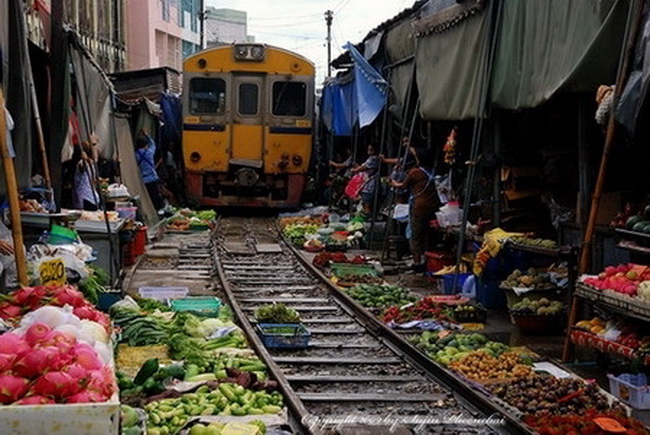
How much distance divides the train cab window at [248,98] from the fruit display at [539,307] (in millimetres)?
13704

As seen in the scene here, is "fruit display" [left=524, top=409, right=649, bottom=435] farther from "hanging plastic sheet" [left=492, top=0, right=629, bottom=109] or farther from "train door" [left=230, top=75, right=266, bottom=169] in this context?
"train door" [left=230, top=75, right=266, bottom=169]

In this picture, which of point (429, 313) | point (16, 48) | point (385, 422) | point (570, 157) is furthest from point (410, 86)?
point (385, 422)

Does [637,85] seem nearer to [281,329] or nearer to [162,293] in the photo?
[281,329]

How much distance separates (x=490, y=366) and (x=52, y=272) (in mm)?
3882

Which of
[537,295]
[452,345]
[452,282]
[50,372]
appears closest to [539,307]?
[537,295]

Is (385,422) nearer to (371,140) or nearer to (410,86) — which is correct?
(410,86)

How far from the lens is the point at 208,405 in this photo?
6.45 metres

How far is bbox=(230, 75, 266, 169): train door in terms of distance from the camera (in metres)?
22.4

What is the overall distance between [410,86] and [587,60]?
702 cm

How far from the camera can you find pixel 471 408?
7086mm

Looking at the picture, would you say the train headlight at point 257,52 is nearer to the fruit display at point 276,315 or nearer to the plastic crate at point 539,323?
the fruit display at point 276,315

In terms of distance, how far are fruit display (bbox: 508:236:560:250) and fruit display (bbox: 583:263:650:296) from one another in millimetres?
1470

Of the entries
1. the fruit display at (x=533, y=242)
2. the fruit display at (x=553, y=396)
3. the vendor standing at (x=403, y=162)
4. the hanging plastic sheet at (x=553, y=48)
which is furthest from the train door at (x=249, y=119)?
the fruit display at (x=553, y=396)

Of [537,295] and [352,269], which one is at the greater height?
[537,295]
